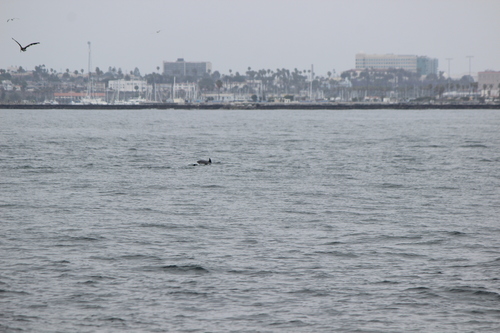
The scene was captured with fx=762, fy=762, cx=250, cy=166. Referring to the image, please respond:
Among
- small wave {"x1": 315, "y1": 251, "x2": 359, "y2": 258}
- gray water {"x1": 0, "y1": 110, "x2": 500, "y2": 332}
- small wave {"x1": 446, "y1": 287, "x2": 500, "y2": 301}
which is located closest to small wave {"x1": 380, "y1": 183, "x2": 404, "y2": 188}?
gray water {"x1": 0, "y1": 110, "x2": 500, "y2": 332}

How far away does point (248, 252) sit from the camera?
1995cm

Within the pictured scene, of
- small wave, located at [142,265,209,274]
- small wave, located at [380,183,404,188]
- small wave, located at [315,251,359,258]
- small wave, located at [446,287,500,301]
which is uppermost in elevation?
small wave, located at [380,183,404,188]

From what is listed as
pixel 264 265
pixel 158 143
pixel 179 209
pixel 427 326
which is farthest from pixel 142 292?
pixel 158 143

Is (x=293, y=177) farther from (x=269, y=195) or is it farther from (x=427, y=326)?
(x=427, y=326)

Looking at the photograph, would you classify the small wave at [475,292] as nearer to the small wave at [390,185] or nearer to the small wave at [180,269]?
the small wave at [180,269]

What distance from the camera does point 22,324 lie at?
1434cm

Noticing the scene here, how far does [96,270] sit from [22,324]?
3.85 metres

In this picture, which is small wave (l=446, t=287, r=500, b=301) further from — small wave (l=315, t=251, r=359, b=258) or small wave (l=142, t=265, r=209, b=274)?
small wave (l=142, t=265, r=209, b=274)

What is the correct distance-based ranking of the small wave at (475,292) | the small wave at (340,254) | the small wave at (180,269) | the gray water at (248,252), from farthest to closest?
the small wave at (340,254) < the small wave at (180,269) < the small wave at (475,292) < the gray water at (248,252)

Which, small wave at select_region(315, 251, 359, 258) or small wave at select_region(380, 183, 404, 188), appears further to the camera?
small wave at select_region(380, 183, 404, 188)

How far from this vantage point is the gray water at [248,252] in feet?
49.1

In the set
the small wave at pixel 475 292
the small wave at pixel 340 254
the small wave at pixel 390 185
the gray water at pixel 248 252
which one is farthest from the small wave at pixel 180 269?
the small wave at pixel 390 185

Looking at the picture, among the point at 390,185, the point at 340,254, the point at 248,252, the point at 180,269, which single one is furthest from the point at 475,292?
the point at 390,185

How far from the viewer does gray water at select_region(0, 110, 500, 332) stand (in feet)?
49.1
